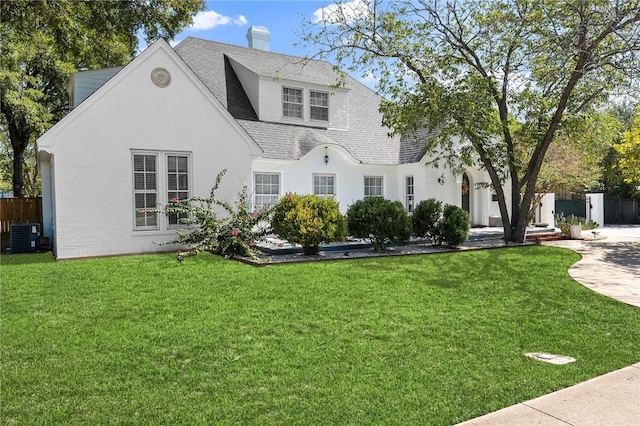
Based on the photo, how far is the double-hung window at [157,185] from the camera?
41.1ft

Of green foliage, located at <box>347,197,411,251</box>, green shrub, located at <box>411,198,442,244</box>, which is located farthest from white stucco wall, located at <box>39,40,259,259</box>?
green shrub, located at <box>411,198,442,244</box>

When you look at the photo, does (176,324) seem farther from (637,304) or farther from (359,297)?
(637,304)

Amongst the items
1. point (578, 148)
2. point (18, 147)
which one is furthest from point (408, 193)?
point (18, 147)

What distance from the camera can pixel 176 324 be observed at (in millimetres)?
5934

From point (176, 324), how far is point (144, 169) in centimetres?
778

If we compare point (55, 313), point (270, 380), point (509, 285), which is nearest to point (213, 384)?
point (270, 380)

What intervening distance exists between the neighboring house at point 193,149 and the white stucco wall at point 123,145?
0.09ft

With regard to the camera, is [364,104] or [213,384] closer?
[213,384]

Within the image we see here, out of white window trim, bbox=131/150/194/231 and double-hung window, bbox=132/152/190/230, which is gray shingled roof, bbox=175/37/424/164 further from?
white window trim, bbox=131/150/194/231

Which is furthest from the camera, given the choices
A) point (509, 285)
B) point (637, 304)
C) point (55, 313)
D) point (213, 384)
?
point (509, 285)

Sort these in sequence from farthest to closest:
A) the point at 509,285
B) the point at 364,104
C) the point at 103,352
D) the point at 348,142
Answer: the point at 364,104, the point at 348,142, the point at 509,285, the point at 103,352

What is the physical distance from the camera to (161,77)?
12.6 m

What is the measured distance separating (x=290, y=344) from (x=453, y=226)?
31.2 ft

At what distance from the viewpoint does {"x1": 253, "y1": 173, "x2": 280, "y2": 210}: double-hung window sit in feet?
52.2
